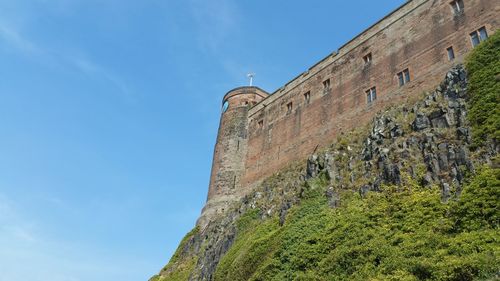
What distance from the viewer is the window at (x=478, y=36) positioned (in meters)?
19.5

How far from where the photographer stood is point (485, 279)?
10.3 meters

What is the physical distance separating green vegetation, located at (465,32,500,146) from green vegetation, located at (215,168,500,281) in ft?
6.63

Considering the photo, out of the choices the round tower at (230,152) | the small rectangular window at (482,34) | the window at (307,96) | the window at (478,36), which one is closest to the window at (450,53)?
the window at (478,36)

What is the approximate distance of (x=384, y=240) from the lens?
13.8m

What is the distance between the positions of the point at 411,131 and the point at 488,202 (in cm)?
575

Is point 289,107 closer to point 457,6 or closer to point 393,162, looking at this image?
point 457,6

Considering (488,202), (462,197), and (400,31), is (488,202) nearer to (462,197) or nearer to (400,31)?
(462,197)

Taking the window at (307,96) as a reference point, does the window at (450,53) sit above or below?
below

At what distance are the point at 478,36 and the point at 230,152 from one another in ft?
59.3

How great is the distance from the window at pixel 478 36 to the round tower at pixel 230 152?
16.7 m

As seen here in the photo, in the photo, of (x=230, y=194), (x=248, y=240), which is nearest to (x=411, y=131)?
(x=248, y=240)

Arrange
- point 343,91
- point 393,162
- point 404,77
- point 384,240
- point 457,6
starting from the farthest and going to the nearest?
point 343,91 → point 404,77 → point 457,6 → point 393,162 → point 384,240

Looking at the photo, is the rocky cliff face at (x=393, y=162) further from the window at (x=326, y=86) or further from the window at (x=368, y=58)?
the window at (x=326, y=86)

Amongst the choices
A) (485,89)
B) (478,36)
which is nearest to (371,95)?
(478,36)
